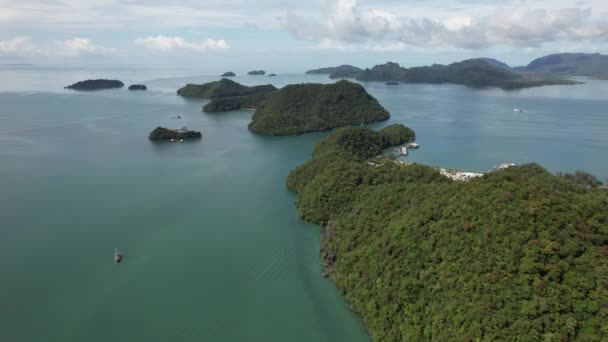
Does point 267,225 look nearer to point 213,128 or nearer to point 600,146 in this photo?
point 213,128

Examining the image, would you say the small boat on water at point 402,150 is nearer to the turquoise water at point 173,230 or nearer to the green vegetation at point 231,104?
the turquoise water at point 173,230

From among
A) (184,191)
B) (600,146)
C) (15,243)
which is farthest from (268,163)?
(600,146)

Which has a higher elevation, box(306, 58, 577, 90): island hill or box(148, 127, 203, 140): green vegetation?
box(306, 58, 577, 90): island hill

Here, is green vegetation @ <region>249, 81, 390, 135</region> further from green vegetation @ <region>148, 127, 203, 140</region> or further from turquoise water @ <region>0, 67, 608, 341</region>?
green vegetation @ <region>148, 127, 203, 140</region>

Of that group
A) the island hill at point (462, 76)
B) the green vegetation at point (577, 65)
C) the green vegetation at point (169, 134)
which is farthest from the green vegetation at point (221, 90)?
the green vegetation at point (577, 65)

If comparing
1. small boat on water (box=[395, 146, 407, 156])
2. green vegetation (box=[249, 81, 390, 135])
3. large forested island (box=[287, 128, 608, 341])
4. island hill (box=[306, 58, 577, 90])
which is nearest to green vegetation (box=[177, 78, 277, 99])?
green vegetation (box=[249, 81, 390, 135])

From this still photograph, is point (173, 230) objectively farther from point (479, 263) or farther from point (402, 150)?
point (402, 150)
